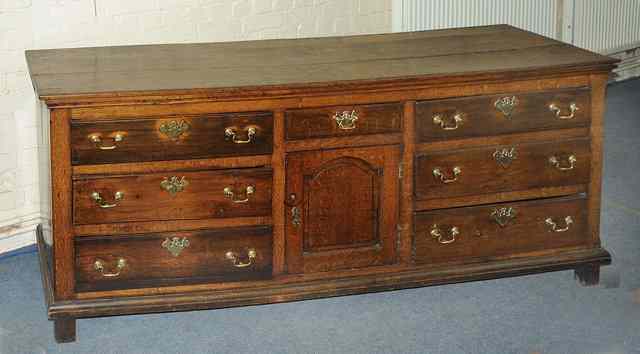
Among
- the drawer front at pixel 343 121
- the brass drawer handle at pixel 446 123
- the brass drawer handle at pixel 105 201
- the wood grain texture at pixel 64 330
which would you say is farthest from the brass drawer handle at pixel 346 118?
the wood grain texture at pixel 64 330

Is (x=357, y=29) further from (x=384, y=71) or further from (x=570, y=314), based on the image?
(x=570, y=314)

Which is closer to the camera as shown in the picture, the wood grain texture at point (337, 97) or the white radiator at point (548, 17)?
the wood grain texture at point (337, 97)

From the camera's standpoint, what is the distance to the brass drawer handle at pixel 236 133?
3572 millimetres

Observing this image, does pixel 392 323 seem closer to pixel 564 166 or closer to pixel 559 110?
pixel 564 166

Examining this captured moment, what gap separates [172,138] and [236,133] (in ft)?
0.65

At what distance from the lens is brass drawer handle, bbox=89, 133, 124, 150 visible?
348cm

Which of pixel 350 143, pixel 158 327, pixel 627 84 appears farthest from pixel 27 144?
pixel 627 84

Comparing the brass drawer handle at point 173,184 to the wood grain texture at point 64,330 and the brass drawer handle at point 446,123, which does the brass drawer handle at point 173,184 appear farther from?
the brass drawer handle at point 446,123

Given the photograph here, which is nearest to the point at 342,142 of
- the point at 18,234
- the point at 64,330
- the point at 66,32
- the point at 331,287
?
the point at 331,287

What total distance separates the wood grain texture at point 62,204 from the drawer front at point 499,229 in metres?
1.13

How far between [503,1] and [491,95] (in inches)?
80.8

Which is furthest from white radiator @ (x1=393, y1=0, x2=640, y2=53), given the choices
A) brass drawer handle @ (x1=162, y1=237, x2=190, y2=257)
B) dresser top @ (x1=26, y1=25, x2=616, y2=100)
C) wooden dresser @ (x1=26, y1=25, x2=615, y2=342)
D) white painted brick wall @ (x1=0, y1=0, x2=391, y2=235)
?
brass drawer handle @ (x1=162, y1=237, x2=190, y2=257)

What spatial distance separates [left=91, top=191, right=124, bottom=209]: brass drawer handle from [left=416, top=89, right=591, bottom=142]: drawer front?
3.18ft

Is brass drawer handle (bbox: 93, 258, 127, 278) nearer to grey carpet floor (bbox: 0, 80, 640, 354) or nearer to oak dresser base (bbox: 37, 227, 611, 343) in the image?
oak dresser base (bbox: 37, 227, 611, 343)
